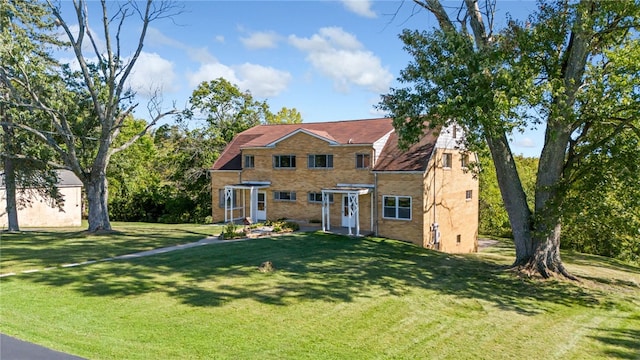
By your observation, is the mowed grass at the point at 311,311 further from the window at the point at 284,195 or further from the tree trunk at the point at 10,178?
the tree trunk at the point at 10,178

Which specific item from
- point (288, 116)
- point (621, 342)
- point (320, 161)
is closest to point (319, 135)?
point (320, 161)

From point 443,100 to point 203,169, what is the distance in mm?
28876

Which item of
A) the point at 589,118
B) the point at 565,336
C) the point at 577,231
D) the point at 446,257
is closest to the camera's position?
the point at 565,336

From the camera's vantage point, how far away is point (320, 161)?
2886 cm

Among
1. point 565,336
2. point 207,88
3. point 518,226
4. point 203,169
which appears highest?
point 207,88

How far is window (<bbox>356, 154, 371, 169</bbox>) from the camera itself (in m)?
26.9

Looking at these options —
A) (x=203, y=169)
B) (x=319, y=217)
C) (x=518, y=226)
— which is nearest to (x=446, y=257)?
(x=518, y=226)

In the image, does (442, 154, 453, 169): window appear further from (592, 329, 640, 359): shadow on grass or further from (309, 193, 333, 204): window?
(592, 329, 640, 359): shadow on grass

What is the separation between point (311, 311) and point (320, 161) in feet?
60.3

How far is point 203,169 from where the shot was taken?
4066 cm

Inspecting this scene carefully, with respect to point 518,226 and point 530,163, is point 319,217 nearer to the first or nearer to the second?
point 518,226

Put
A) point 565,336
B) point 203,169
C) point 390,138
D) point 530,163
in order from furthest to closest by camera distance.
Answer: point 530,163, point 203,169, point 390,138, point 565,336

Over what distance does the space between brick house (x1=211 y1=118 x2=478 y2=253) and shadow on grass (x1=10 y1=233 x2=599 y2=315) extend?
6001 millimetres

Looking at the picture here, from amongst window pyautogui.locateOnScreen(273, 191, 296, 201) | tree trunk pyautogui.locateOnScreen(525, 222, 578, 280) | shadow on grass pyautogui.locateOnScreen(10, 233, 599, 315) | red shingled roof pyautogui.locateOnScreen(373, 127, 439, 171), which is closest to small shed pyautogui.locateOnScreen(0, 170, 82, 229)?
window pyautogui.locateOnScreen(273, 191, 296, 201)
